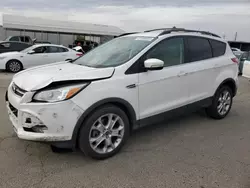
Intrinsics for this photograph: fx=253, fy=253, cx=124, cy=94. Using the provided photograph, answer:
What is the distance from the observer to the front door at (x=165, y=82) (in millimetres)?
3607

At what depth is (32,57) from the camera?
38.7 ft

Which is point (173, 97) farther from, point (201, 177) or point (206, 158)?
point (201, 177)

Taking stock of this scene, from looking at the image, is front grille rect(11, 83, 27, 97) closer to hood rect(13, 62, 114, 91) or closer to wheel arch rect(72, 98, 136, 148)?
hood rect(13, 62, 114, 91)

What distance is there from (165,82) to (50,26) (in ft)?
77.4

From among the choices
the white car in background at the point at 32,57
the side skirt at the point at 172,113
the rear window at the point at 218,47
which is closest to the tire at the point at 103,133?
the side skirt at the point at 172,113

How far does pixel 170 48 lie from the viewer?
4023 millimetres

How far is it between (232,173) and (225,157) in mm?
420

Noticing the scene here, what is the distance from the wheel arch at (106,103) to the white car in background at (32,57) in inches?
359

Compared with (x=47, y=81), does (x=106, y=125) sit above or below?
below

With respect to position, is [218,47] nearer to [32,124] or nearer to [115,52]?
→ [115,52]

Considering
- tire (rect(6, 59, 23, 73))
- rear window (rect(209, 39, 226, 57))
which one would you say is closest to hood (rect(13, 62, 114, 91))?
rear window (rect(209, 39, 226, 57))

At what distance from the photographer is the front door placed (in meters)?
3.61

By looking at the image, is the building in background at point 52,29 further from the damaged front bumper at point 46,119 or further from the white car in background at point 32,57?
the damaged front bumper at point 46,119

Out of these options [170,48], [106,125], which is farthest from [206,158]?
[170,48]
